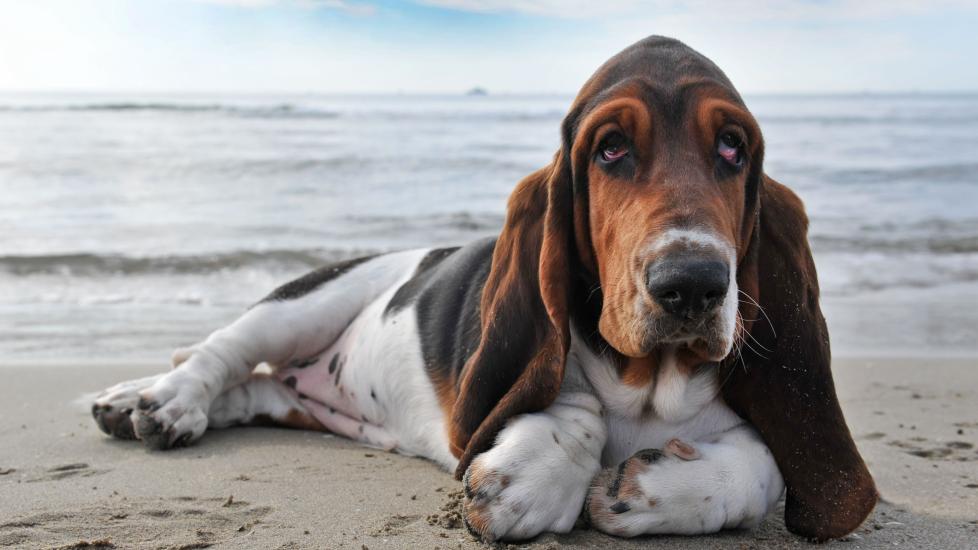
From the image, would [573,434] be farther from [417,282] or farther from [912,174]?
[912,174]

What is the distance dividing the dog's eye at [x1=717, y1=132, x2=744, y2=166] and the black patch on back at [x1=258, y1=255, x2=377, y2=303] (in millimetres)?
2537

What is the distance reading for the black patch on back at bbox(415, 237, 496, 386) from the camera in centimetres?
388

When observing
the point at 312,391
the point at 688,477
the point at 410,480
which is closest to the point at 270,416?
the point at 312,391

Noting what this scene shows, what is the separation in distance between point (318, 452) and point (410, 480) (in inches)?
24.4

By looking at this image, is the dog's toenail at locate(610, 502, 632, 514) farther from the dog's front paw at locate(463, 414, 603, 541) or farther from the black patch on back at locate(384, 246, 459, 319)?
the black patch on back at locate(384, 246, 459, 319)

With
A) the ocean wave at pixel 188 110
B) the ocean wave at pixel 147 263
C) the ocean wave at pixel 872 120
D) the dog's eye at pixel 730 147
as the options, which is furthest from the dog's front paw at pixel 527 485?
the ocean wave at pixel 872 120

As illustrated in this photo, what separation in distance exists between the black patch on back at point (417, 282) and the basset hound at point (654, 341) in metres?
0.89

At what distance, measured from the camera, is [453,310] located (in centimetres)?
414

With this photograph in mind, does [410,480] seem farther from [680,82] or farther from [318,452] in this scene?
[680,82]

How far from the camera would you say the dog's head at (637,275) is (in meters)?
2.87

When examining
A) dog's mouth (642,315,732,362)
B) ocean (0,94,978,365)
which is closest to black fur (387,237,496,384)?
dog's mouth (642,315,732,362)

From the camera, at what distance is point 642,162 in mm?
2975

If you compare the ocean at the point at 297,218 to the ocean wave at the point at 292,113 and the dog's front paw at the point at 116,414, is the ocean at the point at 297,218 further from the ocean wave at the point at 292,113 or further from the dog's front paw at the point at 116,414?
the ocean wave at the point at 292,113

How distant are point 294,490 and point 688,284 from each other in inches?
66.7
